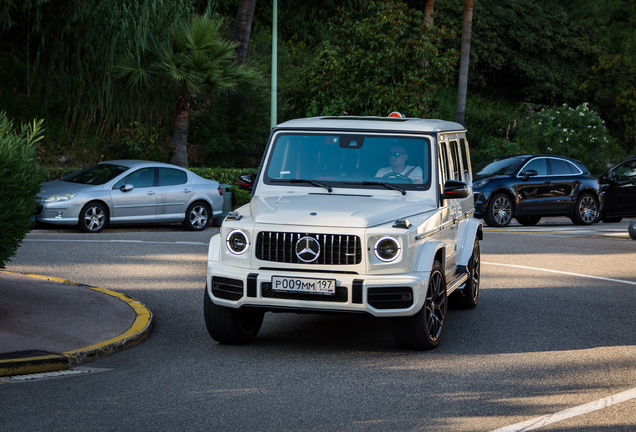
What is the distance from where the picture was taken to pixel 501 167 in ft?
76.2

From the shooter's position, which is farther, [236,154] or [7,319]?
[236,154]

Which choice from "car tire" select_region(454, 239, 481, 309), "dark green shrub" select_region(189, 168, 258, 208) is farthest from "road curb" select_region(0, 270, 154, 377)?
"dark green shrub" select_region(189, 168, 258, 208)

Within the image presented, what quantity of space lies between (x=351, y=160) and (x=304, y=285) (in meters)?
1.70

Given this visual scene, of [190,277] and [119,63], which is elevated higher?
[119,63]

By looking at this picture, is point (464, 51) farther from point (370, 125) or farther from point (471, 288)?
point (370, 125)

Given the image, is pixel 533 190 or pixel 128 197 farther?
pixel 533 190

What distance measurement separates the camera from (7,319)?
8.18 meters

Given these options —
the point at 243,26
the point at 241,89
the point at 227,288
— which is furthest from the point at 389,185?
the point at 241,89

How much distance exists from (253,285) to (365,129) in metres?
2.14

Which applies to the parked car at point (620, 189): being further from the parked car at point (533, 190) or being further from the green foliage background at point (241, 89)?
the green foliage background at point (241, 89)

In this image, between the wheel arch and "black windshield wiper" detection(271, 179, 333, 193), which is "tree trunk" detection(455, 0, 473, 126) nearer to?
"black windshield wiper" detection(271, 179, 333, 193)

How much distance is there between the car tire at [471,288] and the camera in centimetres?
1005

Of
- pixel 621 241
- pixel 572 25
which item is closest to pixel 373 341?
pixel 621 241

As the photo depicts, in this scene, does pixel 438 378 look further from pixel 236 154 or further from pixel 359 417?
pixel 236 154
